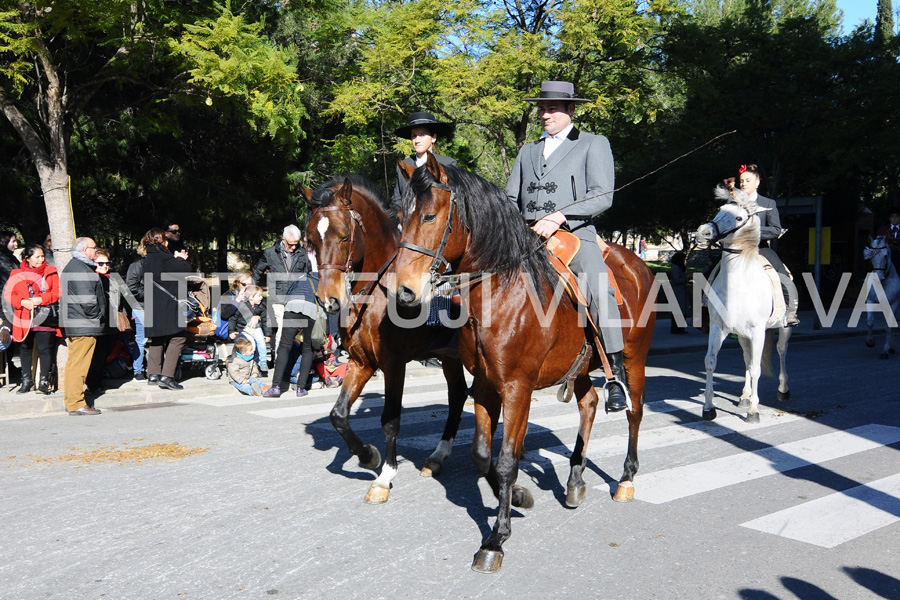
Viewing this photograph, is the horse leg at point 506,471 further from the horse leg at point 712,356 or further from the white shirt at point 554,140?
the horse leg at point 712,356

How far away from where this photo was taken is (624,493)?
5.90 metres

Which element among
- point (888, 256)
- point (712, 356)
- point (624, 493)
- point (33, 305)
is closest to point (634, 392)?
point (624, 493)

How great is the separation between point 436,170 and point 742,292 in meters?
6.11

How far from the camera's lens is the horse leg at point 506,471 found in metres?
4.48

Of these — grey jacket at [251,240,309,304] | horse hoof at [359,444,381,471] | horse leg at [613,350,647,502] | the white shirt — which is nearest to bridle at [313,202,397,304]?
horse hoof at [359,444,381,471]

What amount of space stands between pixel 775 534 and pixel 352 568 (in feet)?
8.95

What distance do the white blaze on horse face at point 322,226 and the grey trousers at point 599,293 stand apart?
70.6 inches

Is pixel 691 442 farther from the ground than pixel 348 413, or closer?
closer

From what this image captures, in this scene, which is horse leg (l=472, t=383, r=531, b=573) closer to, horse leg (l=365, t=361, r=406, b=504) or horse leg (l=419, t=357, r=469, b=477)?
horse leg (l=365, t=361, r=406, b=504)

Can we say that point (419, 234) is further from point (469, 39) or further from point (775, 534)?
point (469, 39)

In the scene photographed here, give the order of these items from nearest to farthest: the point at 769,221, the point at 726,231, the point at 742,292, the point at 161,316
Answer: the point at 726,231 < the point at 742,292 < the point at 769,221 < the point at 161,316

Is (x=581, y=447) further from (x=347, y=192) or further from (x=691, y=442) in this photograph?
(x=347, y=192)

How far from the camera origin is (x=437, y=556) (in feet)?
15.3

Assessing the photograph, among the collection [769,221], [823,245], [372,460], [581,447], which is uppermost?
[823,245]
